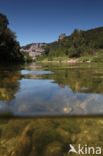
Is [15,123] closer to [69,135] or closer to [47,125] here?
[47,125]

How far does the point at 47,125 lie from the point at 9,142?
32 centimetres

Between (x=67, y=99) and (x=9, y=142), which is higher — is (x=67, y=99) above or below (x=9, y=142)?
above

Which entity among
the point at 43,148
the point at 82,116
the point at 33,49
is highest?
the point at 33,49

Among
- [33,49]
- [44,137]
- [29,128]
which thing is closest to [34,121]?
[29,128]

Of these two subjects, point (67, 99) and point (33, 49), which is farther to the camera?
point (33, 49)

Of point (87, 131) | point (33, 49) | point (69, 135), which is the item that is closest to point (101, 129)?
point (87, 131)

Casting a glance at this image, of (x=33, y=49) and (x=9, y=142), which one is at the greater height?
(x=33, y=49)

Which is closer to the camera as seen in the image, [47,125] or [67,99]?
[47,125]

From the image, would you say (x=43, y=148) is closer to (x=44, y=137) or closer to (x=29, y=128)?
(x=44, y=137)

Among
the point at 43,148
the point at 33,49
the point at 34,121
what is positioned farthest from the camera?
the point at 33,49

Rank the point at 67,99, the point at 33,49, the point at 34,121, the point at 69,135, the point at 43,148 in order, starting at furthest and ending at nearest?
the point at 33,49 → the point at 67,99 → the point at 34,121 → the point at 69,135 → the point at 43,148

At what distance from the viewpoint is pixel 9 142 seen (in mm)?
809

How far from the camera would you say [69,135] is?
87 cm

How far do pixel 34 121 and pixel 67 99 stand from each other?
577mm
